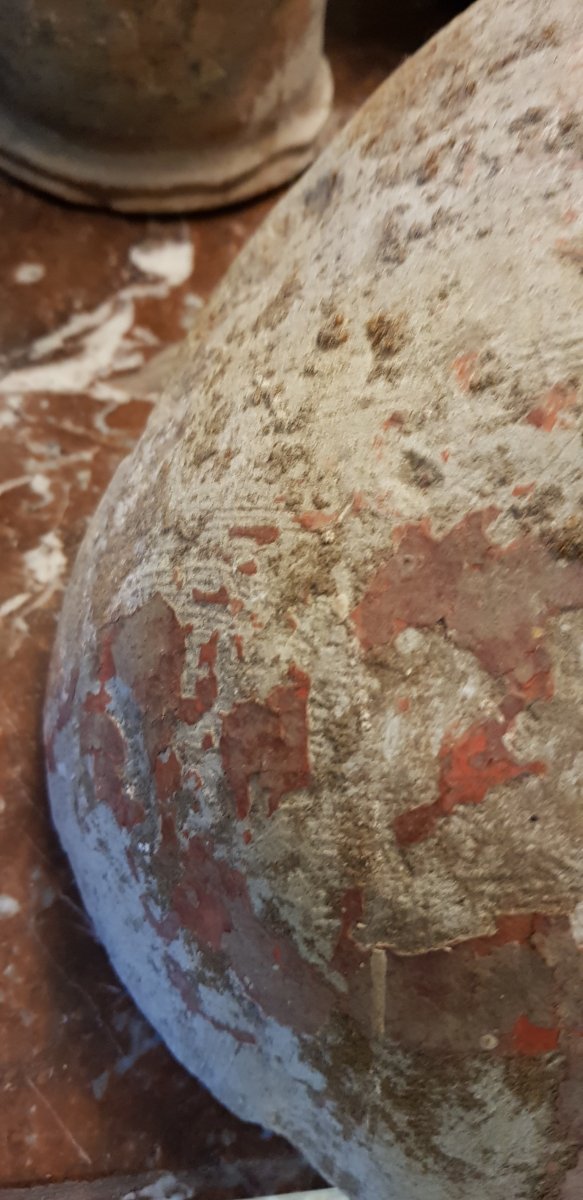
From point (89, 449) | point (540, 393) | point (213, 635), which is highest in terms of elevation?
point (89, 449)

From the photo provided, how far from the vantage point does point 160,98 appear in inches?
70.9

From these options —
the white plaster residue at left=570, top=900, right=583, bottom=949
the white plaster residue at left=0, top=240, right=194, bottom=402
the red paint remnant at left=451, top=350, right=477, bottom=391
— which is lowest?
the white plaster residue at left=570, top=900, right=583, bottom=949

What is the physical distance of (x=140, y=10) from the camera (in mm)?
1642

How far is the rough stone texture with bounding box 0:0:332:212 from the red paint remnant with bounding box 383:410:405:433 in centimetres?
126

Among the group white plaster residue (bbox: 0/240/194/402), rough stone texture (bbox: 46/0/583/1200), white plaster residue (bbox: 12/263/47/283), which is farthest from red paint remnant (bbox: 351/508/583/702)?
white plaster residue (bbox: 12/263/47/283)

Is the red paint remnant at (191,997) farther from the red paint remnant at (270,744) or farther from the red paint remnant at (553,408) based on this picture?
the red paint remnant at (553,408)

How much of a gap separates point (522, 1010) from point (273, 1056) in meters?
0.29

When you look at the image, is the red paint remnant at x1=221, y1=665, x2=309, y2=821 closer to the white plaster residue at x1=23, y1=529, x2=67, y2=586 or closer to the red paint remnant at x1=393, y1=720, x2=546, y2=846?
the red paint remnant at x1=393, y1=720, x2=546, y2=846

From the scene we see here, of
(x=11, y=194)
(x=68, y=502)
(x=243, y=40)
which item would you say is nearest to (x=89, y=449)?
(x=68, y=502)

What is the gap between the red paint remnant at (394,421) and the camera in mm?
765

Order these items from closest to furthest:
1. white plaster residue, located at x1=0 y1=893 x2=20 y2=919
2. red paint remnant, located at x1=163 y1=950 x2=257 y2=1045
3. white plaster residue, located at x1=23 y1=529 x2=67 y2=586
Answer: red paint remnant, located at x1=163 y1=950 x2=257 y2=1045
white plaster residue, located at x1=0 y1=893 x2=20 y2=919
white plaster residue, located at x1=23 y1=529 x2=67 y2=586

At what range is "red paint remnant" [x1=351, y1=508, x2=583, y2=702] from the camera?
707mm

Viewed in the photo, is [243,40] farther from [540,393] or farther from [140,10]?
[540,393]

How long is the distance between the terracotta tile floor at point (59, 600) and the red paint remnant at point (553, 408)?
92cm
